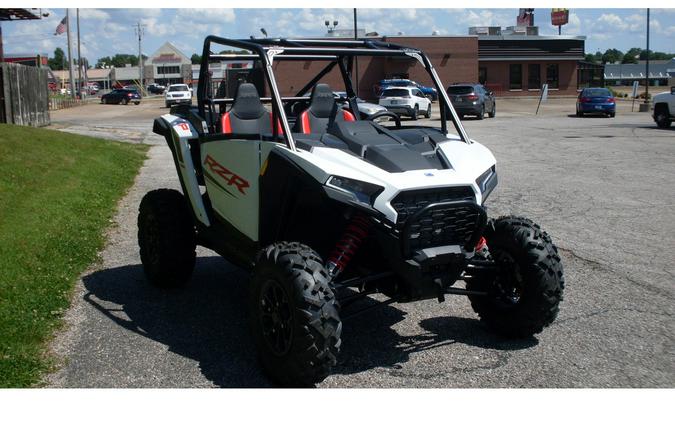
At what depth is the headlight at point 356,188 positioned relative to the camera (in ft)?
14.6

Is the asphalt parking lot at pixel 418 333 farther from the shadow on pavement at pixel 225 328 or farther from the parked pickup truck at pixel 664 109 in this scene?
the parked pickup truck at pixel 664 109

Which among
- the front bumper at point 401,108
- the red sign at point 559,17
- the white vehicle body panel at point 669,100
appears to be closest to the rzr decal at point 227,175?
the white vehicle body panel at point 669,100

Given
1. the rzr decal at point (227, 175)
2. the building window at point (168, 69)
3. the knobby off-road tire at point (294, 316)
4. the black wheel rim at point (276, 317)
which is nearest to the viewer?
the knobby off-road tire at point (294, 316)

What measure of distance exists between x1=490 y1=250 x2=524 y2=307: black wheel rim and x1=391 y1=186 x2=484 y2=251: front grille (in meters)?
0.53

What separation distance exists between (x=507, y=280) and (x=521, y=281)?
168 mm

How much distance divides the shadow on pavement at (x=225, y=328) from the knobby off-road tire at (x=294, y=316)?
0.88ft

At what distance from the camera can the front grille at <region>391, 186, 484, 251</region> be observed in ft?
14.8

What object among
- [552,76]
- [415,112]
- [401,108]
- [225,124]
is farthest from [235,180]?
[552,76]

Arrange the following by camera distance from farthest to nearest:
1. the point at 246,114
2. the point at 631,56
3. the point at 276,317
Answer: the point at 631,56
the point at 246,114
the point at 276,317

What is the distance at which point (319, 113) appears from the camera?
6211mm

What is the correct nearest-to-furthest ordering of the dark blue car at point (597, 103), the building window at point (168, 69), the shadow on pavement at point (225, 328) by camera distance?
1. the shadow on pavement at point (225, 328)
2. the dark blue car at point (597, 103)
3. the building window at point (168, 69)

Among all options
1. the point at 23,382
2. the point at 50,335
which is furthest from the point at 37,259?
the point at 23,382

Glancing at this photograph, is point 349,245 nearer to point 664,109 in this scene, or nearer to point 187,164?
point 187,164

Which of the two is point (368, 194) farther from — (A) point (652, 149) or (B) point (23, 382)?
Answer: (A) point (652, 149)
